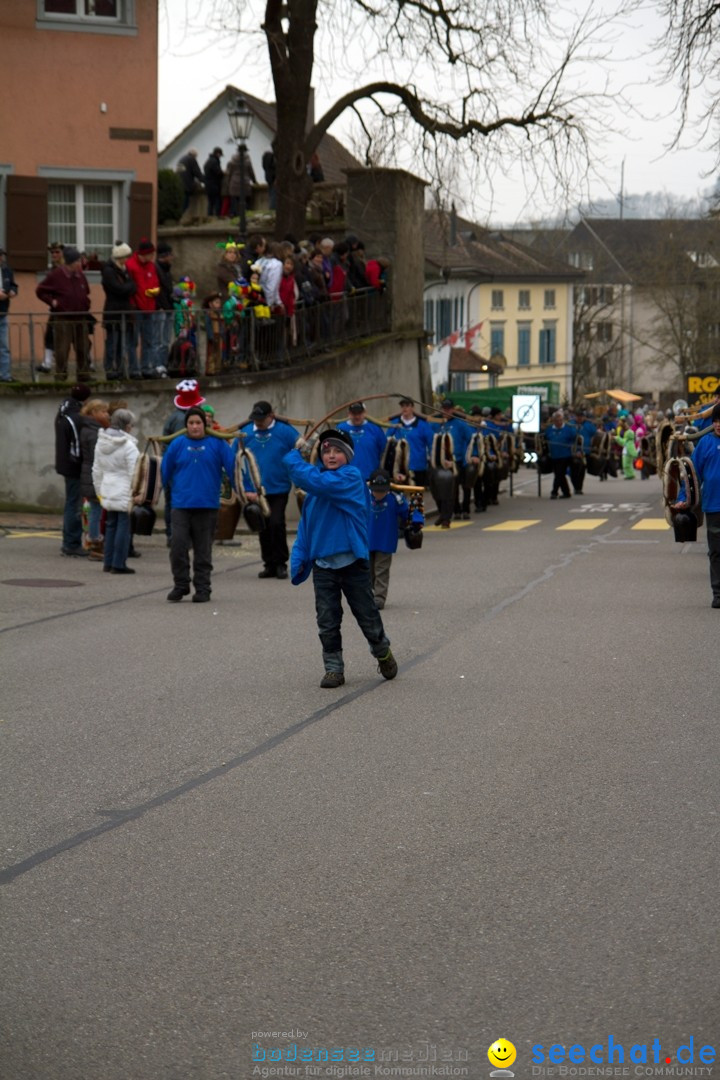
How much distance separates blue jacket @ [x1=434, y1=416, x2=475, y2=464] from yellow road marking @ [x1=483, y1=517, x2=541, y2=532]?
1.42m

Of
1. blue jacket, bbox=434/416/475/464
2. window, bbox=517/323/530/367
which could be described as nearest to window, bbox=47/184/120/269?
blue jacket, bbox=434/416/475/464

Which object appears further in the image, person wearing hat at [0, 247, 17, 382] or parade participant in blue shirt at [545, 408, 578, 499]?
parade participant in blue shirt at [545, 408, 578, 499]

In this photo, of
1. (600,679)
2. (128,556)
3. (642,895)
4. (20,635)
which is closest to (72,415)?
(128,556)

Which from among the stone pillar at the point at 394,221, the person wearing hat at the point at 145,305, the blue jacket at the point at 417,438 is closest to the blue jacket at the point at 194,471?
the person wearing hat at the point at 145,305

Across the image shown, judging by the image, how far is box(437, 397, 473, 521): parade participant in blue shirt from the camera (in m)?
27.4

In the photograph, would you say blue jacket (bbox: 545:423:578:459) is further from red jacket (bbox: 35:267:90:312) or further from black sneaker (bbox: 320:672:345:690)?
black sneaker (bbox: 320:672:345:690)

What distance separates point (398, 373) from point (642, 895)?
27.3 metres

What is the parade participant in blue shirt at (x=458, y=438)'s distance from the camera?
27.4 meters

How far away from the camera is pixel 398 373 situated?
109ft

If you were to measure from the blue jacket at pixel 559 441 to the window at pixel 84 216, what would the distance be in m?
11.5

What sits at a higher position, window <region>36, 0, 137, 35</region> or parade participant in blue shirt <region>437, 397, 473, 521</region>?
window <region>36, 0, 137, 35</region>

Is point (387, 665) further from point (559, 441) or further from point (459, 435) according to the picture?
point (559, 441)

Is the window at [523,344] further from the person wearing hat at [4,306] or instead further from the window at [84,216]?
the person wearing hat at [4,306]

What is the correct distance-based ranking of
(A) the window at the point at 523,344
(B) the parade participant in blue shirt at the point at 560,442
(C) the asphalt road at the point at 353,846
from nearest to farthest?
(C) the asphalt road at the point at 353,846 < (B) the parade participant in blue shirt at the point at 560,442 < (A) the window at the point at 523,344
